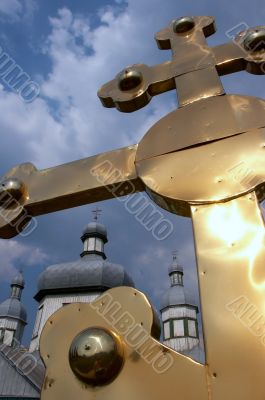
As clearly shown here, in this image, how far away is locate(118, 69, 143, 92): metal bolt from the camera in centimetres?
171

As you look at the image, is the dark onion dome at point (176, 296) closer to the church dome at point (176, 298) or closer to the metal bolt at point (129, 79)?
the church dome at point (176, 298)

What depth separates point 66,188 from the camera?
56.2 inches

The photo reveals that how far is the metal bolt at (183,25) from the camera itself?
1.88 metres

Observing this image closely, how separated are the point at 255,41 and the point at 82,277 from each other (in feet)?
82.6

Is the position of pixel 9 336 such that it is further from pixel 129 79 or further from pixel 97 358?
pixel 97 358

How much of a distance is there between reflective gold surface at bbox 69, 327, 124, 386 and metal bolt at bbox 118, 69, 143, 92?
124 centimetres

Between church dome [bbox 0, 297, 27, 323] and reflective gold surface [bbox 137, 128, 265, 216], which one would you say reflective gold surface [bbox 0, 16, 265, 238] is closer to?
reflective gold surface [bbox 137, 128, 265, 216]

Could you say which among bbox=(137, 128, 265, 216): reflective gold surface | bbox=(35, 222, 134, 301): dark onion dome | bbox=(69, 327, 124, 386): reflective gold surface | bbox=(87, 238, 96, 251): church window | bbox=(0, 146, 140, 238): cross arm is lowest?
bbox=(69, 327, 124, 386): reflective gold surface

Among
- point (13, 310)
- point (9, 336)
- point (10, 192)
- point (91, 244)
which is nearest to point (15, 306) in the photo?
point (13, 310)

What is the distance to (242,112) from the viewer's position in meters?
1.28

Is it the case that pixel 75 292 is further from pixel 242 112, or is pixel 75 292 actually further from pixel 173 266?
pixel 242 112

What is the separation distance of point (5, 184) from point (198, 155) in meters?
0.80

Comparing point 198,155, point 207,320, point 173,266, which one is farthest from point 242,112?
point 173,266

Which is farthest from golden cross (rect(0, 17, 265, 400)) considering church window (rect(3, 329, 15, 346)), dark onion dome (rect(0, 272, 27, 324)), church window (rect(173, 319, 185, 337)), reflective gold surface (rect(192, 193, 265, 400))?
dark onion dome (rect(0, 272, 27, 324))
